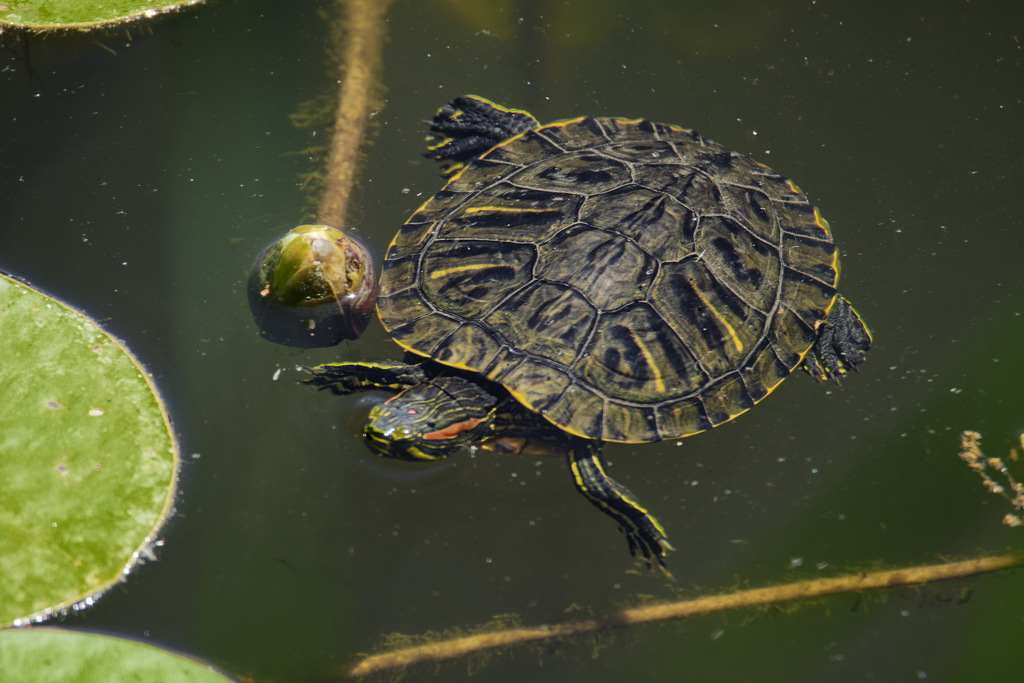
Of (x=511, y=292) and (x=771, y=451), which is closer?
(x=511, y=292)

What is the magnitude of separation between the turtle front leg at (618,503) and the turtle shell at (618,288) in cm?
22

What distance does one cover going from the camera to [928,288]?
3.26 m

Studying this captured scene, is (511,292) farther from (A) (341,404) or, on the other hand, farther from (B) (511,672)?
(B) (511,672)

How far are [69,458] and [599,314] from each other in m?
1.88

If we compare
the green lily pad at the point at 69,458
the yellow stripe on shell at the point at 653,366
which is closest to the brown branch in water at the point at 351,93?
the green lily pad at the point at 69,458

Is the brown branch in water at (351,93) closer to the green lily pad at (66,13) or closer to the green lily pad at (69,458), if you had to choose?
the green lily pad at (66,13)

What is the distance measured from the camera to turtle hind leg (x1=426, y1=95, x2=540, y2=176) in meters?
3.43

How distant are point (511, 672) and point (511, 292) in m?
1.39

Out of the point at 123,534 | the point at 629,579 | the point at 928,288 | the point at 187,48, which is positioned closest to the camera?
the point at 123,534

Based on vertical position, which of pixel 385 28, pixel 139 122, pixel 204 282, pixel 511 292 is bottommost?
pixel 204 282

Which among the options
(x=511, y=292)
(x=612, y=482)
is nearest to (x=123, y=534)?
(x=511, y=292)

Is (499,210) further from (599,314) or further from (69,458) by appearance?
(69,458)

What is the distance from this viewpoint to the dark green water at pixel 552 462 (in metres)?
2.42

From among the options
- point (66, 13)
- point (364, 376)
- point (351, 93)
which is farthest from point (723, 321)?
point (66, 13)
